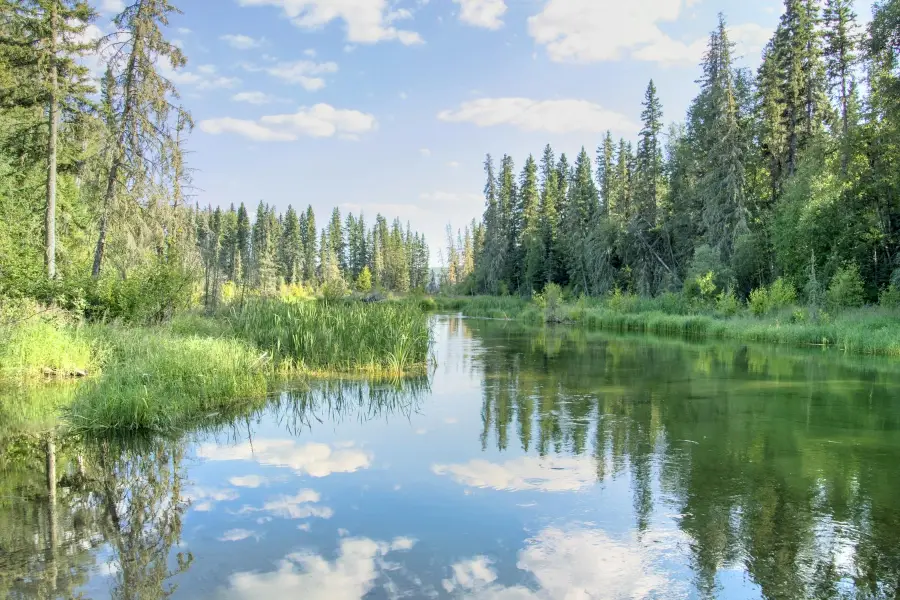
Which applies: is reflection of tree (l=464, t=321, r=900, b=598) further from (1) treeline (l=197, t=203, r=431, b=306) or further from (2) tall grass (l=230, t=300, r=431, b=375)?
(1) treeline (l=197, t=203, r=431, b=306)

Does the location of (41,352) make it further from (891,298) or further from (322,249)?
(322,249)

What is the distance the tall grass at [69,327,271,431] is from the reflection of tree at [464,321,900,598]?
4.67m

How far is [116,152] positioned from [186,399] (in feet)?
36.0

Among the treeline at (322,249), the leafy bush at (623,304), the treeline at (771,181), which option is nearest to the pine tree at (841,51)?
the treeline at (771,181)

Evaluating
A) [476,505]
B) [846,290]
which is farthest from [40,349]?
[846,290]

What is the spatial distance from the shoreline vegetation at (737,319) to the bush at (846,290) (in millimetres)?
388

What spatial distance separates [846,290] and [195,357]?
24.4 meters

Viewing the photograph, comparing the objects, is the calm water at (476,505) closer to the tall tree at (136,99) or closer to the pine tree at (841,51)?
the tall tree at (136,99)

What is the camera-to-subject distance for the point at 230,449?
8.38 m

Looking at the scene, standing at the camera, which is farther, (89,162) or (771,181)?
(771,181)

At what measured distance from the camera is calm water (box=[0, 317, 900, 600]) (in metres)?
4.62

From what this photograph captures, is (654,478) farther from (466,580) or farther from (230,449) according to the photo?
(230,449)

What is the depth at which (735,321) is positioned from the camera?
1046 inches

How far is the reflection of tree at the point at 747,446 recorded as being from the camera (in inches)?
195
